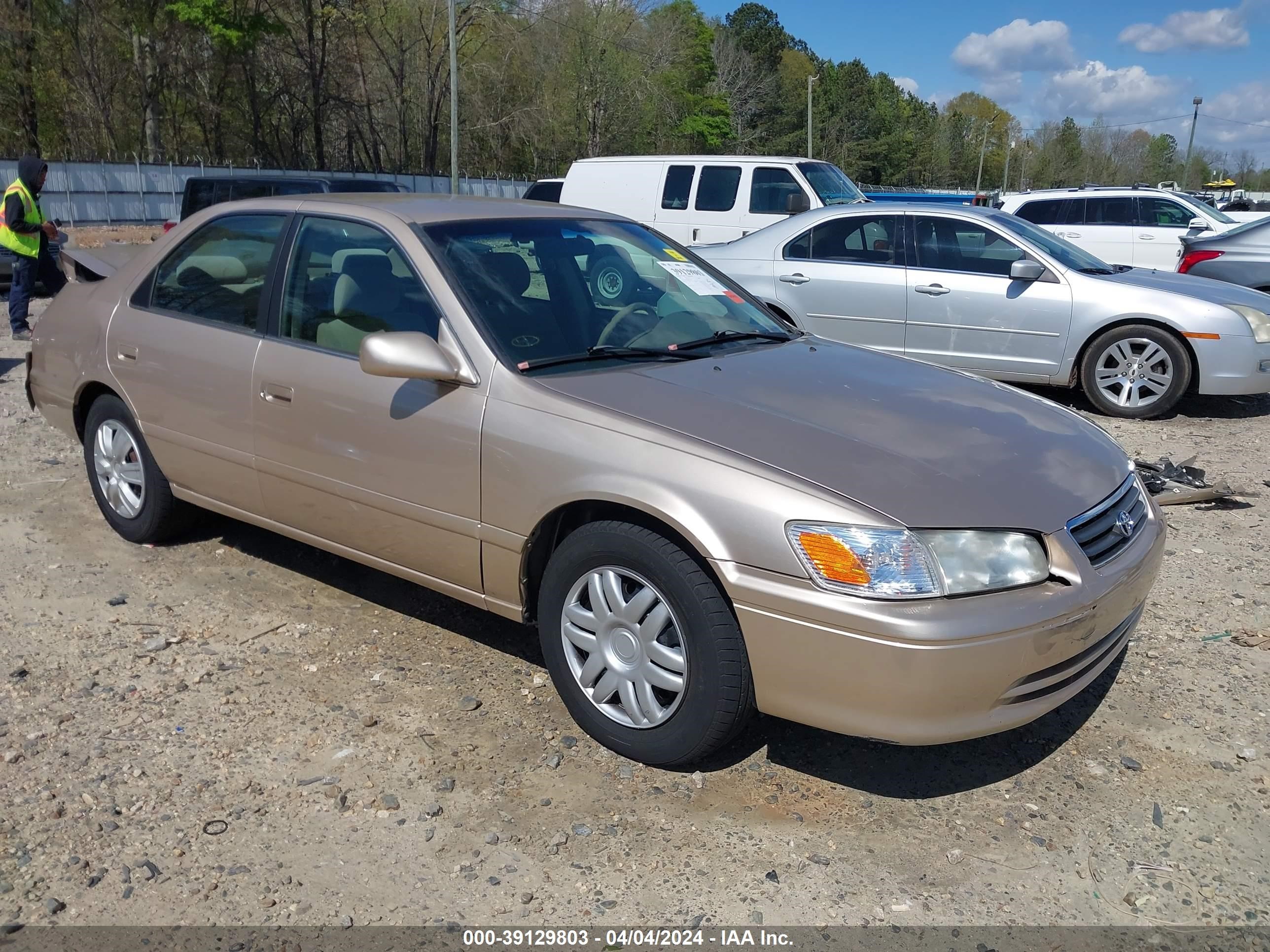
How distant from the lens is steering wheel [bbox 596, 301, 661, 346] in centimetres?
378

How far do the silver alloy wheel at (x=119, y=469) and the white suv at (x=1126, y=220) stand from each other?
12.2 meters

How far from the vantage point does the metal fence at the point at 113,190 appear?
26.7 metres

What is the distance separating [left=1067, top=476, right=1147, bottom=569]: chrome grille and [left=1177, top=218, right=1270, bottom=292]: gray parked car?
813cm

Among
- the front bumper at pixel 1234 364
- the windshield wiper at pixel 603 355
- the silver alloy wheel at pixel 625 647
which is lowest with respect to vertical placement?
the silver alloy wheel at pixel 625 647

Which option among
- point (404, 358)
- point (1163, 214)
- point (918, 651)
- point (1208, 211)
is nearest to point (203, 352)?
point (404, 358)

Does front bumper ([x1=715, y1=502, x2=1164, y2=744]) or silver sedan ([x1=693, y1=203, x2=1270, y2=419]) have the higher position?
silver sedan ([x1=693, y1=203, x2=1270, y2=419])

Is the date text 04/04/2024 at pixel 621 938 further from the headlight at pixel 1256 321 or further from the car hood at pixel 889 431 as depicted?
the headlight at pixel 1256 321

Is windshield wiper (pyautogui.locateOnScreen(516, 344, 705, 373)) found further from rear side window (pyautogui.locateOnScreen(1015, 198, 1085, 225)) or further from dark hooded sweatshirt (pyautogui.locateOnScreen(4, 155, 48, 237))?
rear side window (pyautogui.locateOnScreen(1015, 198, 1085, 225))

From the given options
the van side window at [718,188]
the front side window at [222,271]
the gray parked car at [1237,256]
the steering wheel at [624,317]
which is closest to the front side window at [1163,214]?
the gray parked car at [1237,256]

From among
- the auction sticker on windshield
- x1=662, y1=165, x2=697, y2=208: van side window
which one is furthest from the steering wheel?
x1=662, y1=165, x2=697, y2=208: van side window

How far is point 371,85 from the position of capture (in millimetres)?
A: 45875

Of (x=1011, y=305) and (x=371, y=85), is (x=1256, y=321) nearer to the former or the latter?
(x=1011, y=305)

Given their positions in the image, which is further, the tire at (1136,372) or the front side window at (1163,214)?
the front side window at (1163,214)

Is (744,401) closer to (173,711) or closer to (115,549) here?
(173,711)
